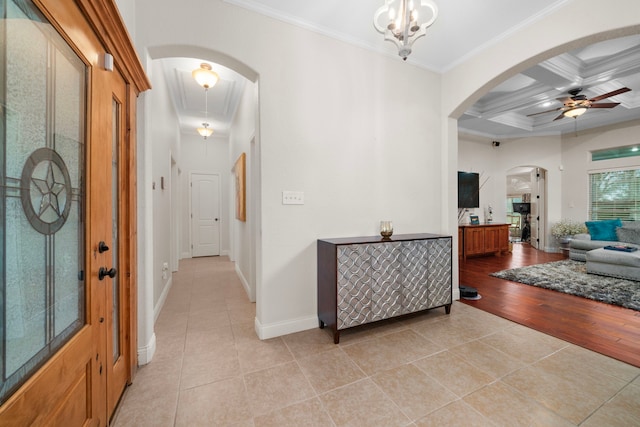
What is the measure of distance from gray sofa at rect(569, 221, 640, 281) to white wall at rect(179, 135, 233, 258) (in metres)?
6.94

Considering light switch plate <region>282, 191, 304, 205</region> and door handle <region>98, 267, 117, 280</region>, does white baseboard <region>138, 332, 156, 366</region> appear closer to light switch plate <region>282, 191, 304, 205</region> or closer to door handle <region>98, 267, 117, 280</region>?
door handle <region>98, 267, 117, 280</region>

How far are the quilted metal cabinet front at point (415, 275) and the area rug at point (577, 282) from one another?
244 cm

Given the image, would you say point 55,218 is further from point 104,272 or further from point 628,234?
point 628,234

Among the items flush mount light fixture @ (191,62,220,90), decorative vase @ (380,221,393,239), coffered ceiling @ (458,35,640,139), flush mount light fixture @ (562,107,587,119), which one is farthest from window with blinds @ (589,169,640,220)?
flush mount light fixture @ (191,62,220,90)

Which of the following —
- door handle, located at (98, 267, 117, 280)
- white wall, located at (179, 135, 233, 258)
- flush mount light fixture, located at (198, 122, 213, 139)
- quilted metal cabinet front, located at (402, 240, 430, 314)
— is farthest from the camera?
white wall, located at (179, 135, 233, 258)

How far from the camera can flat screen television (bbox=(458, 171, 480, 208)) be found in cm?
566

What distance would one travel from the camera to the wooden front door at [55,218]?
729 mm

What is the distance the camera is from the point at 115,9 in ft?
3.92

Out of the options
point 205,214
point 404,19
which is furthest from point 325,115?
point 205,214

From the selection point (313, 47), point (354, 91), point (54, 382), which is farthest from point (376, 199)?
point (54, 382)

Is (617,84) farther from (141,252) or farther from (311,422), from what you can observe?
(141,252)

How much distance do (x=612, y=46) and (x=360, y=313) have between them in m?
4.43

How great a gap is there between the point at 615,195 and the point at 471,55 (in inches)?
231

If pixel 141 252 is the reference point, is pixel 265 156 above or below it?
above
